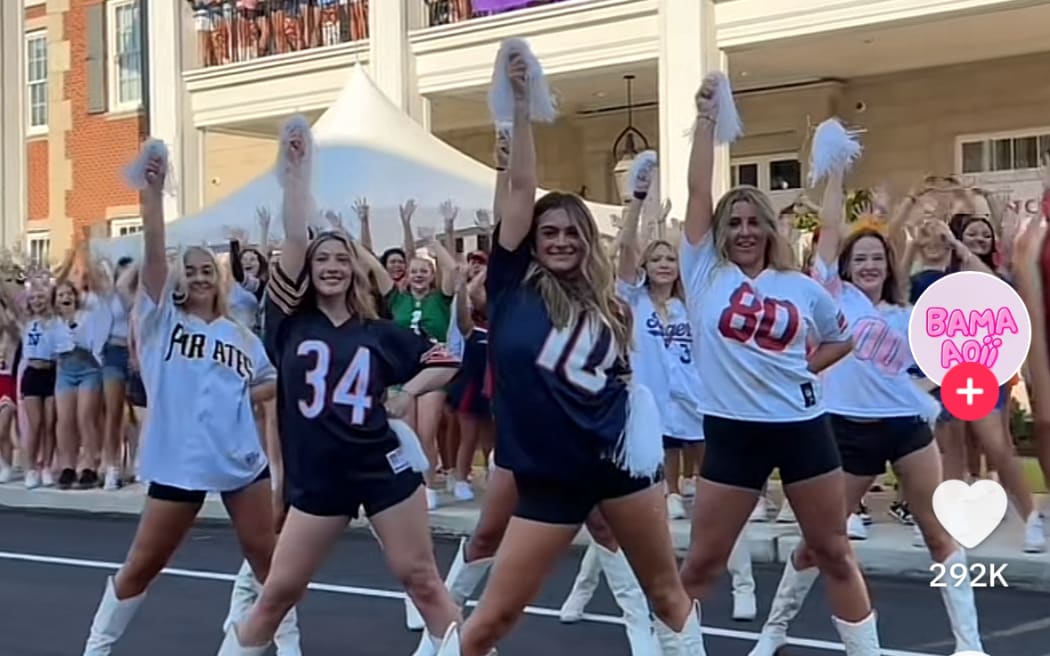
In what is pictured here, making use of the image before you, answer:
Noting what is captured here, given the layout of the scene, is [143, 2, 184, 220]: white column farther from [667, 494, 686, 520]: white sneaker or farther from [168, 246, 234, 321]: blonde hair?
[168, 246, 234, 321]: blonde hair

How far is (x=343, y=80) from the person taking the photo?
21031 millimetres

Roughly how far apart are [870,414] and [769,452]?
114cm

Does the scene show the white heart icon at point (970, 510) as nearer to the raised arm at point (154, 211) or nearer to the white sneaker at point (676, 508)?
the raised arm at point (154, 211)

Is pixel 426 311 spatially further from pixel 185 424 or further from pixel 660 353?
pixel 185 424

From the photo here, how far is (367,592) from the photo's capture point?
8.88m

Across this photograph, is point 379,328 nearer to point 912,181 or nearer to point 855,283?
point 855,283

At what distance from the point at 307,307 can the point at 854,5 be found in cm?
1202

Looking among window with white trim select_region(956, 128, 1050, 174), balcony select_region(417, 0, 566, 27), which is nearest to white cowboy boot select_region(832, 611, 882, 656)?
window with white trim select_region(956, 128, 1050, 174)

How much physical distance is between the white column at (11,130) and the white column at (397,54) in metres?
9.23

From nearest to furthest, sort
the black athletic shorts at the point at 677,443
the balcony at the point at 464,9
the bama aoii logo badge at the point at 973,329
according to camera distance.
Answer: the bama aoii logo badge at the point at 973,329 → the black athletic shorts at the point at 677,443 → the balcony at the point at 464,9

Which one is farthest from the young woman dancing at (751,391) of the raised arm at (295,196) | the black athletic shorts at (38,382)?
the black athletic shorts at (38,382)

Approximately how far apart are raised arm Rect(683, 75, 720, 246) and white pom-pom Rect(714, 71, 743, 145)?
0.01 metres

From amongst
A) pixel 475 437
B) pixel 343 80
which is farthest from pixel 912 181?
pixel 475 437

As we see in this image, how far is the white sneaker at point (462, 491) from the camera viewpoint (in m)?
12.1
